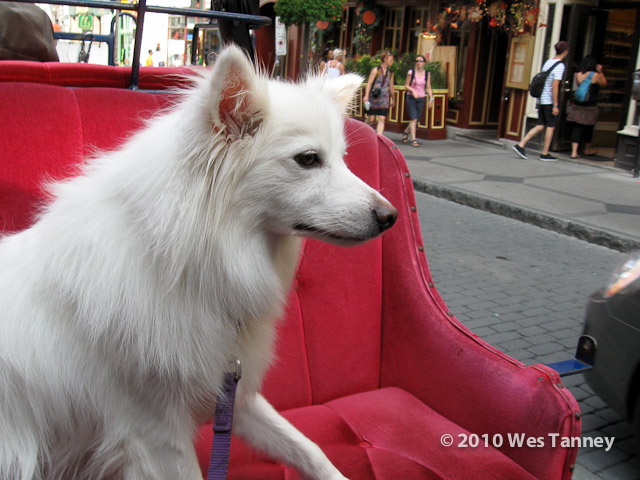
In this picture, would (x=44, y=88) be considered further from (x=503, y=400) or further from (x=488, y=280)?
(x=488, y=280)

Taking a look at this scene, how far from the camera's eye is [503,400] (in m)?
2.29

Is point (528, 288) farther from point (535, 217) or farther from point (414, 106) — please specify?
point (414, 106)

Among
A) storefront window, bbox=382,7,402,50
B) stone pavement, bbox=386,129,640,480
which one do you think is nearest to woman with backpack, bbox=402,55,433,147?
stone pavement, bbox=386,129,640,480

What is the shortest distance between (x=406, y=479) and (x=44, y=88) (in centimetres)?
204

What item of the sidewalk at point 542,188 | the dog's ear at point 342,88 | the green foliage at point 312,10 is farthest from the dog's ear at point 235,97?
the green foliage at point 312,10

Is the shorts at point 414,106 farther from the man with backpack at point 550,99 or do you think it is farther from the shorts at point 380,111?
the man with backpack at point 550,99


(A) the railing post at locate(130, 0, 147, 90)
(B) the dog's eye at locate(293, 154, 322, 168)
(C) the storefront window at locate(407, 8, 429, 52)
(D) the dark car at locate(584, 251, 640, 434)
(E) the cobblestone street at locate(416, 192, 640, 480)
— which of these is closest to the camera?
(B) the dog's eye at locate(293, 154, 322, 168)

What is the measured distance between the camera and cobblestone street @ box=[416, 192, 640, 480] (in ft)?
12.3

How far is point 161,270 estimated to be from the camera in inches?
66.3

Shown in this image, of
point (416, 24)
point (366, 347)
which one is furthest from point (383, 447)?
point (416, 24)

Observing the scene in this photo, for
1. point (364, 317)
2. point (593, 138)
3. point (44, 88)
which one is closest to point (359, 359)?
point (364, 317)

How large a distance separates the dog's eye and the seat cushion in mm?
1129

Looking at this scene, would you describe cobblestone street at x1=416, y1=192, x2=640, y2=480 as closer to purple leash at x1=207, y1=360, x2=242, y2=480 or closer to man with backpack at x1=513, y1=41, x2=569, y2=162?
purple leash at x1=207, y1=360, x2=242, y2=480

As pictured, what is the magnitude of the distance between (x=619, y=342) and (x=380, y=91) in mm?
11962
